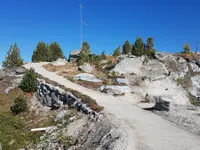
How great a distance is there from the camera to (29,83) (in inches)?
1618

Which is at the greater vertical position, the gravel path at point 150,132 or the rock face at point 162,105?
the rock face at point 162,105

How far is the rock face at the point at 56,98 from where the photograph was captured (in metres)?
29.1

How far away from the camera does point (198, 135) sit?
19375 mm

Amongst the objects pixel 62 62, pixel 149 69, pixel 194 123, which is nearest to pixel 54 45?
pixel 62 62

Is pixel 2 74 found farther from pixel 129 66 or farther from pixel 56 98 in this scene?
pixel 129 66

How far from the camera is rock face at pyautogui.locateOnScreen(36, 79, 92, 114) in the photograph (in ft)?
95.3

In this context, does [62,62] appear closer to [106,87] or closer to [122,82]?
[122,82]

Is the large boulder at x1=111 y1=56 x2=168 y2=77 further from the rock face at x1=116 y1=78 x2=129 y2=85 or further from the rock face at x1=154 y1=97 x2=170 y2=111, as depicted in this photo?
the rock face at x1=154 y1=97 x2=170 y2=111

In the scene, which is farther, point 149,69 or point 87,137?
point 149,69

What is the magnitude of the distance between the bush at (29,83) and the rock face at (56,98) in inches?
36.5

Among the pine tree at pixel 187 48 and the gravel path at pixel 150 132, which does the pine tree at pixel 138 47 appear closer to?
the pine tree at pixel 187 48

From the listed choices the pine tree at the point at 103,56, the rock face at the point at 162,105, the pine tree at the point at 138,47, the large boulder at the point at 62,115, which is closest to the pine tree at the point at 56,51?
the pine tree at the point at 138,47

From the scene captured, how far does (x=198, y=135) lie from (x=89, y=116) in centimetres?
1029

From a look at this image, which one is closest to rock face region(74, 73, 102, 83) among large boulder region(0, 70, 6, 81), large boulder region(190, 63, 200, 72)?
large boulder region(0, 70, 6, 81)
